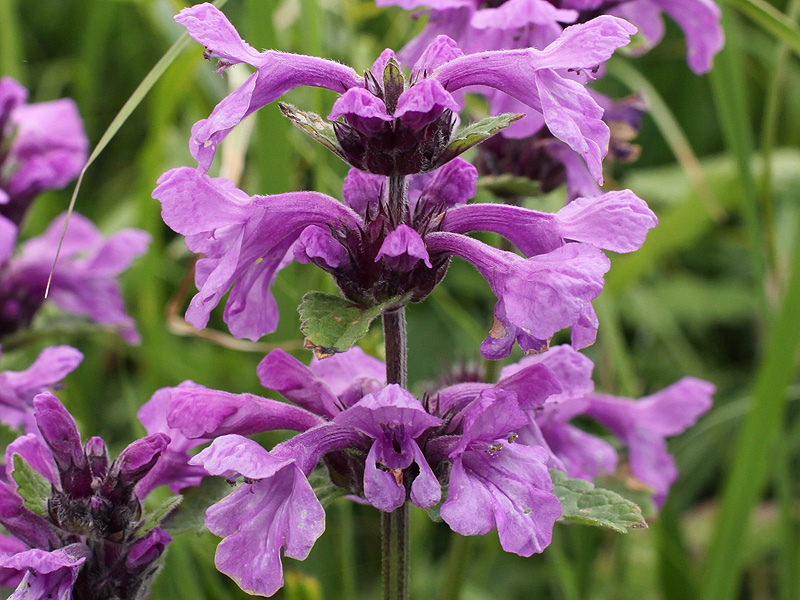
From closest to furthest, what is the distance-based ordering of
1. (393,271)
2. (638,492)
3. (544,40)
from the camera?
(393,271) < (544,40) < (638,492)

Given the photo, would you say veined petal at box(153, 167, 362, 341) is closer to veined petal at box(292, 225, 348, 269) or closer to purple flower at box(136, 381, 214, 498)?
veined petal at box(292, 225, 348, 269)

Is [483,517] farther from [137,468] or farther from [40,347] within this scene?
[40,347]

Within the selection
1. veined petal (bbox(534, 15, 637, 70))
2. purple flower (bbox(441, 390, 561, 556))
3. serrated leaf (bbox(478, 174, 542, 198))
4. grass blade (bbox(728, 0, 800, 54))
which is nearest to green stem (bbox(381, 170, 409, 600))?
purple flower (bbox(441, 390, 561, 556))

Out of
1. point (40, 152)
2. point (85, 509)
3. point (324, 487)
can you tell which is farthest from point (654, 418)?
point (40, 152)

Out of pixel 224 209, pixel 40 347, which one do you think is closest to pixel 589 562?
pixel 224 209

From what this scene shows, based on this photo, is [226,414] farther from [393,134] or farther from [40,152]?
[40,152]

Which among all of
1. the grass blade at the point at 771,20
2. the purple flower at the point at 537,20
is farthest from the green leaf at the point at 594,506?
the grass blade at the point at 771,20
